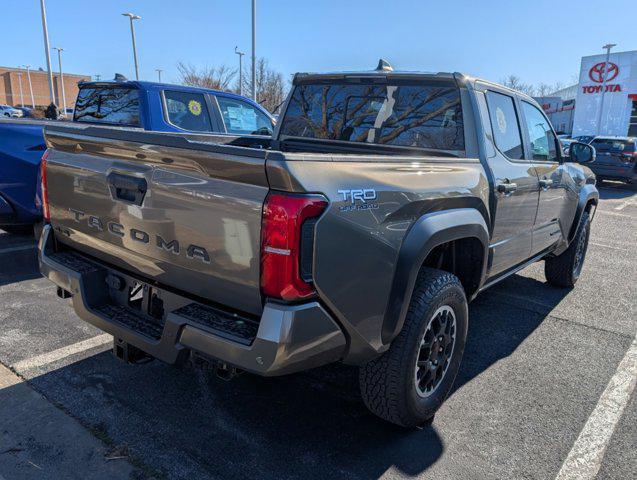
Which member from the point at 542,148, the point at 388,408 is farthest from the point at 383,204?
the point at 542,148

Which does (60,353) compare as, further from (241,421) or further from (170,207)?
(170,207)

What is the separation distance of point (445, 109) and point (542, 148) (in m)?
1.54

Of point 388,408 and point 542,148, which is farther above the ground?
point 542,148

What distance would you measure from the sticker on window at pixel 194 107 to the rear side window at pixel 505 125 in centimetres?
415

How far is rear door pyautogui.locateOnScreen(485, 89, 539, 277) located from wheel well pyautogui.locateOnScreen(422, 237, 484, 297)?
0.25m

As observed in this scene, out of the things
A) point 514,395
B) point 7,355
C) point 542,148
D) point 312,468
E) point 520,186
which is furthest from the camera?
point 542,148

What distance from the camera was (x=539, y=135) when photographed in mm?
4480

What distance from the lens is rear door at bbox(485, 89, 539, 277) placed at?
11.4 feet

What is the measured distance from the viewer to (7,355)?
349 cm

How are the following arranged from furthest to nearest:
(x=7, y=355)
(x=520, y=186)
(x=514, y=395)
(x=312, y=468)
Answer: (x=520, y=186)
(x=7, y=355)
(x=514, y=395)
(x=312, y=468)

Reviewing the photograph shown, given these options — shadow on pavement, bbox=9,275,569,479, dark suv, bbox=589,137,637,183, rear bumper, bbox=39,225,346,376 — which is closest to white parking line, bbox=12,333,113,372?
shadow on pavement, bbox=9,275,569,479

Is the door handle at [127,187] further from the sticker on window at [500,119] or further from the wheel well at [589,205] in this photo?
the wheel well at [589,205]

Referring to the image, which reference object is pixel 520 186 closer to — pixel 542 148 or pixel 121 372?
pixel 542 148

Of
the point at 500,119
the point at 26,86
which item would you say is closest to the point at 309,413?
the point at 500,119
